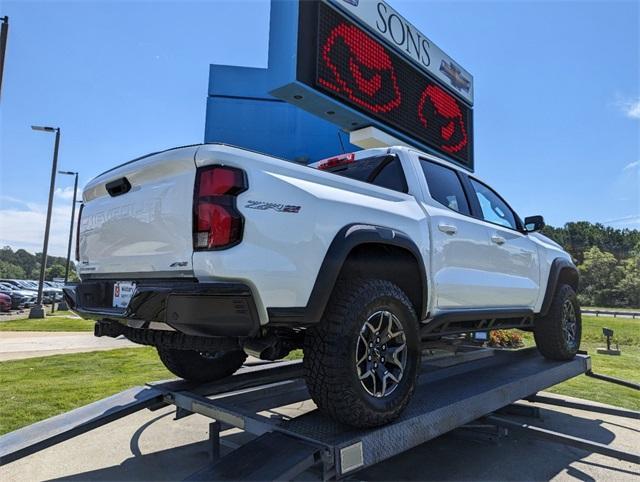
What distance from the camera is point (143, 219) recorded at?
252 centimetres

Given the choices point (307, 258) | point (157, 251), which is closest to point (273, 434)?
point (307, 258)

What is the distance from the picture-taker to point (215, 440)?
3318 mm

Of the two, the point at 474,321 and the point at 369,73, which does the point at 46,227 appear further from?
the point at 474,321

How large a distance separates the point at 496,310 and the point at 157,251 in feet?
9.08

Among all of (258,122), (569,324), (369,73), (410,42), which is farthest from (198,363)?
(258,122)

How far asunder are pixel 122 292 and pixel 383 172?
1985mm

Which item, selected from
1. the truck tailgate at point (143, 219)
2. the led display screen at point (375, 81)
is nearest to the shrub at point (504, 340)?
the led display screen at point (375, 81)

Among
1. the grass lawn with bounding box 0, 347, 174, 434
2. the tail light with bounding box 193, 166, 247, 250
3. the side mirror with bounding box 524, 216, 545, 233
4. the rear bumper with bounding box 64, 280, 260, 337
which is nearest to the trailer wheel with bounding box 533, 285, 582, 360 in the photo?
the side mirror with bounding box 524, 216, 545, 233

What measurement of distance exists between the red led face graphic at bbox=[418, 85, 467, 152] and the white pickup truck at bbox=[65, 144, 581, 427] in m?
Answer: 4.02

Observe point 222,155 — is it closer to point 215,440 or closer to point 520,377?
point 215,440

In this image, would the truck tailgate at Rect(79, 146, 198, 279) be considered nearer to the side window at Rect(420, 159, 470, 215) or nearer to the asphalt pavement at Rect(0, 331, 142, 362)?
the side window at Rect(420, 159, 470, 215)

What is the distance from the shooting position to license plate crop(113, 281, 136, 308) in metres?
2.46

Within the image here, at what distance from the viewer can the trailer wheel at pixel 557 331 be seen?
15.5ft

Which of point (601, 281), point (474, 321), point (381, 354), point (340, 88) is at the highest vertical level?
point (601, 281)
